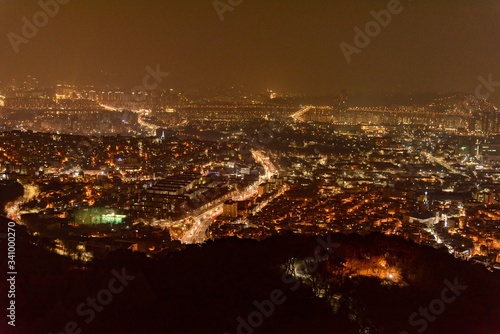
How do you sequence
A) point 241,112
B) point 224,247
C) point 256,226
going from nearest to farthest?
point 224,247, point 256,226, point 241,112

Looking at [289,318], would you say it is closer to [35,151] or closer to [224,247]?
[224,247]

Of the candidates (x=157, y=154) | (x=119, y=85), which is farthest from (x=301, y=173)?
(x=119, y=85)

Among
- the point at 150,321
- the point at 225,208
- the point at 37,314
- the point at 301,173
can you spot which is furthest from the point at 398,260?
the point at 301,173

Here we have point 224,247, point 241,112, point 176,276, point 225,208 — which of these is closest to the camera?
point 176,276

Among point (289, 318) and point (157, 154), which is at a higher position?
point (289, 318)

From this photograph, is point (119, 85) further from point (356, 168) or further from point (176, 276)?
point (176, 276)

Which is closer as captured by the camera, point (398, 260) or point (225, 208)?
point (398, 260)
